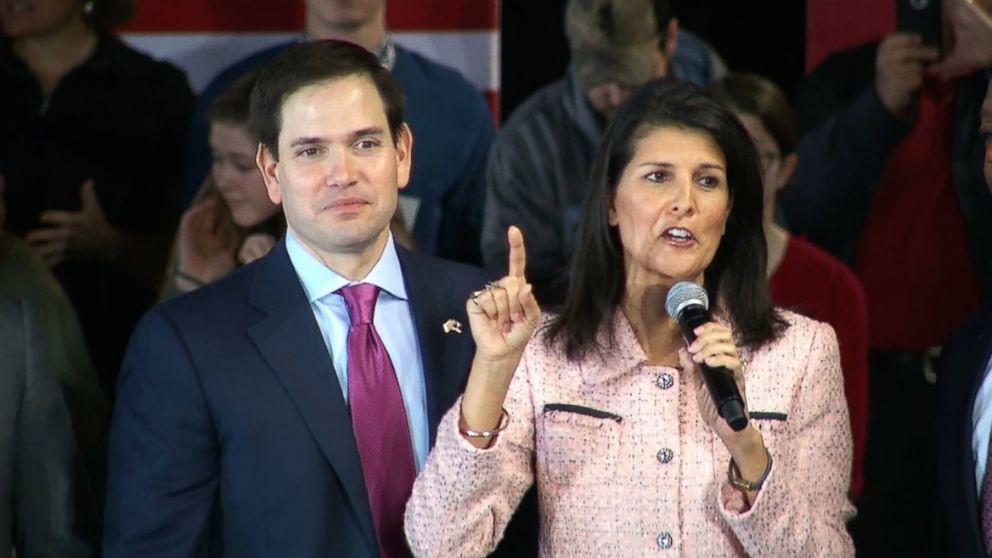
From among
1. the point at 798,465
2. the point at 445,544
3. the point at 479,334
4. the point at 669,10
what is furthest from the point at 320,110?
the point at 669,10

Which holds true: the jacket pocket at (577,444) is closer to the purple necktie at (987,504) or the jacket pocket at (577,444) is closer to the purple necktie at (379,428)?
the purple necktie at (379,428)

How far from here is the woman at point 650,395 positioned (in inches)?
106

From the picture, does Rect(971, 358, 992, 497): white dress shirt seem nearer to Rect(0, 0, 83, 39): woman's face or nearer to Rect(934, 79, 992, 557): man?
Rect(934, 79, 992, 557): man

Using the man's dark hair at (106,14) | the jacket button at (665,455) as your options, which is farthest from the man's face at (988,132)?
the man's dark hair at (106,14)

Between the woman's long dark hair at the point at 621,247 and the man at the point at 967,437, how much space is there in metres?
0.44

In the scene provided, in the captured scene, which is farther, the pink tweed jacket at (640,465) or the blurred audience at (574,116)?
the blurred audience at (574,116)

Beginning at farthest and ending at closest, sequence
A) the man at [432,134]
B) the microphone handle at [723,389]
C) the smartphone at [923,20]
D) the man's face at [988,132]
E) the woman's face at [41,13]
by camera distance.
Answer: the woman's face at [41,13]
the man at [432,134]
the smartphone at [923,20]
the man's face at [988,132]
the microphone handle at [723,389]

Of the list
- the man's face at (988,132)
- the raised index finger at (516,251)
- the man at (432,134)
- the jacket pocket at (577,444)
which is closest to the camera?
the raised index finger at (516,251)

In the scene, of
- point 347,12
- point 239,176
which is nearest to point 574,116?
point 347,12

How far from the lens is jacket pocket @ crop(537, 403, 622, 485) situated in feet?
9.30

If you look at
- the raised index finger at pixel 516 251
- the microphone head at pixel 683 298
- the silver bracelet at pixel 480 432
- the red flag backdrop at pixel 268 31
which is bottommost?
the silver bracelet at pixel 480 432

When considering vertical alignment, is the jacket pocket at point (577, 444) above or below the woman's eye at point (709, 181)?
below

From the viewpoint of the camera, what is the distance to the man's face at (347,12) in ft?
13.7

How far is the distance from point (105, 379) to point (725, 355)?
92.2 inches
